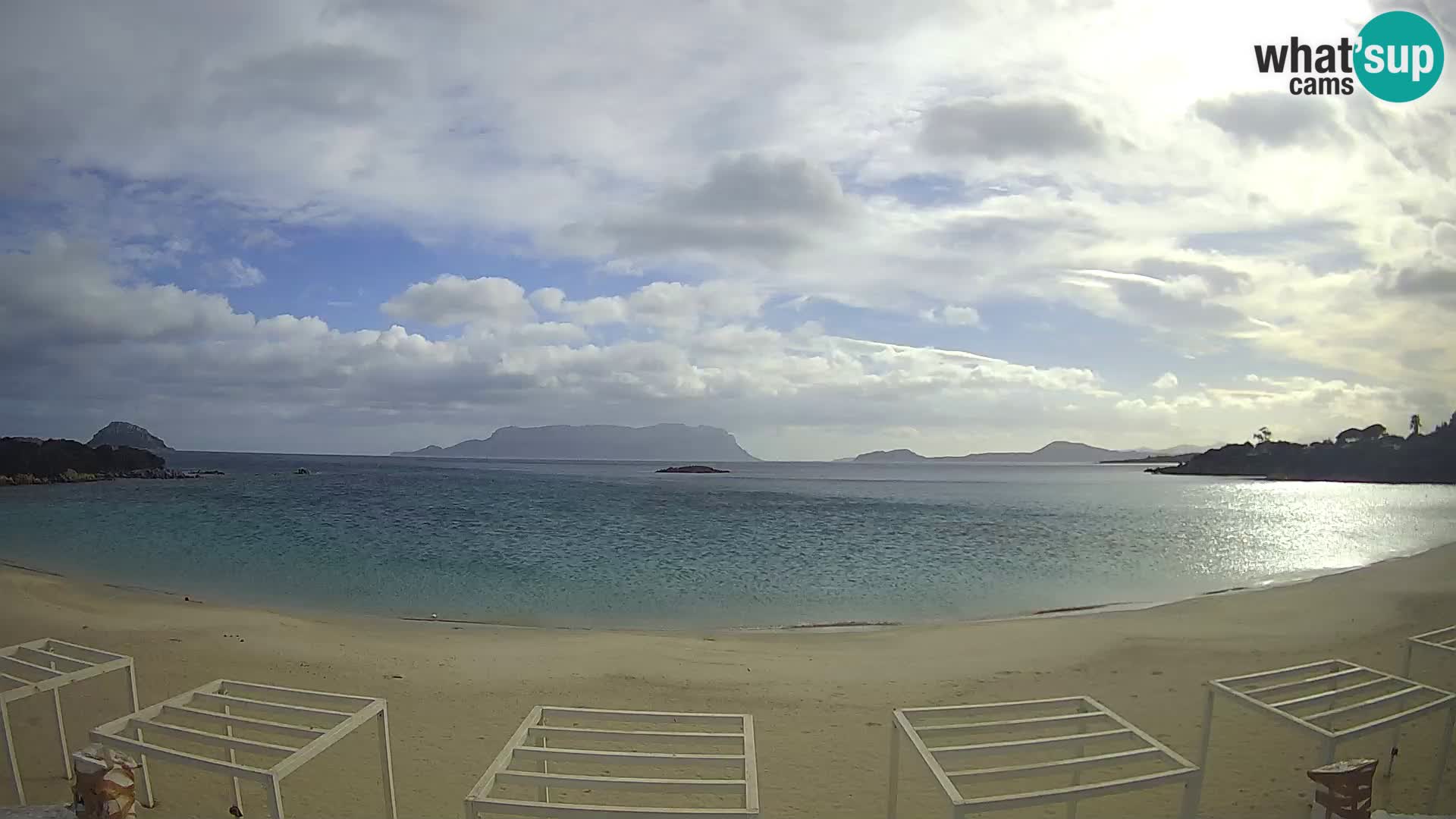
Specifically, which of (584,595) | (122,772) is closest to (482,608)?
(584,595)

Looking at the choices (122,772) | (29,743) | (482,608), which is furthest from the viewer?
(482,608)

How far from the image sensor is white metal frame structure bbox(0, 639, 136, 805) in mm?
4078

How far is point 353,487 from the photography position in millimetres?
57031

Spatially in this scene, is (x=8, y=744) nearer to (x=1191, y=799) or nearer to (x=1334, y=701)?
(x=1191, y=799)

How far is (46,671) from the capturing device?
14.3ft

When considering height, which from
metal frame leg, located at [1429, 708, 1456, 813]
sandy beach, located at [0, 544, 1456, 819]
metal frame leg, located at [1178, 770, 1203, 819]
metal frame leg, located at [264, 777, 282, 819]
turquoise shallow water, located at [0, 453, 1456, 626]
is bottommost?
turquoise shallow water, located at [0, 453, 1456, 626]

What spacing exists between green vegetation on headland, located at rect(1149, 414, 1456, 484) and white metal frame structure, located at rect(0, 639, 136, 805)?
62.7 ft

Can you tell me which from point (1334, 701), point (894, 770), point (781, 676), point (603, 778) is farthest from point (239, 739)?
point (1334, 701)

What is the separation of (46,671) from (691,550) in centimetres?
1859

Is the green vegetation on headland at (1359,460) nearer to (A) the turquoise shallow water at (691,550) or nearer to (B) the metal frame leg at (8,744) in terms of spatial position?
(A) the turquoise shallow water at (691,550)

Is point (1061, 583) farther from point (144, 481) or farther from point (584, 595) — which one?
point (144, 481)

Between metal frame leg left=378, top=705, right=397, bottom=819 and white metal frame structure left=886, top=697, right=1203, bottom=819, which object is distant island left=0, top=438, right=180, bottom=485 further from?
white metal frame structure left=886, top=697, right=1203, bottom=819

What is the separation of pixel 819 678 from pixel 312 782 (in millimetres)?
4813

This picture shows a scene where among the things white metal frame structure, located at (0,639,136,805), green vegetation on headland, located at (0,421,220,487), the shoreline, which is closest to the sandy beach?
the shoreline
